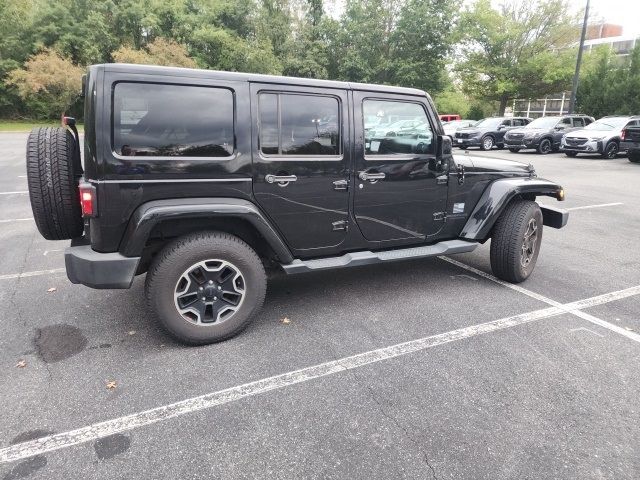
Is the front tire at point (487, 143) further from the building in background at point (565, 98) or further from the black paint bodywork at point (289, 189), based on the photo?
the building in background at point (565, 98)

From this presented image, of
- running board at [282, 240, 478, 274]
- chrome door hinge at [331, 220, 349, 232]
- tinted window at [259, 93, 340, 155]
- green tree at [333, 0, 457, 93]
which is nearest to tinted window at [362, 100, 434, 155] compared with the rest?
tinted window at [259, 93, 340, 155]

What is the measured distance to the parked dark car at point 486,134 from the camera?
68.7 ft

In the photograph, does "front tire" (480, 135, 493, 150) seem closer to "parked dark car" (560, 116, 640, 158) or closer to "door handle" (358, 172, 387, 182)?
"parked dark car" (560, 116, 640, 158)

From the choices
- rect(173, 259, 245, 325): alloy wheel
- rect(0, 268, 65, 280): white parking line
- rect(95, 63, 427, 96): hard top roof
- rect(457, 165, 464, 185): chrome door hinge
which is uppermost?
rect(95, 63, 427, 96): hard top roof

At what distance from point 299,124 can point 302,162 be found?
294mm

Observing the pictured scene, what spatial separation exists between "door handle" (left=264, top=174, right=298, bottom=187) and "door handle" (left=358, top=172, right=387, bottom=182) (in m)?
0.61

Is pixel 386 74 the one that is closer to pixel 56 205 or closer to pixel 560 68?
pixel 560 68

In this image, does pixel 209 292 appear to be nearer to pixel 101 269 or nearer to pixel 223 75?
pixel 101 269

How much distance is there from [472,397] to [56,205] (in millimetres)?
3033

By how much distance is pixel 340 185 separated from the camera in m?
3.68

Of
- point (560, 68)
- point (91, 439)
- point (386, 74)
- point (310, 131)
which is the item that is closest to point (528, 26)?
point (560, 68)

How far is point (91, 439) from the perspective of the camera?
2314 millimetres

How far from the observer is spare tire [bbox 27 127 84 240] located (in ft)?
10.1

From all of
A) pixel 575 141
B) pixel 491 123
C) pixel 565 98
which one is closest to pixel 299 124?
pixel 575 141
